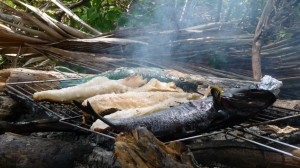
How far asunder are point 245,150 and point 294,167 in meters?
0.33

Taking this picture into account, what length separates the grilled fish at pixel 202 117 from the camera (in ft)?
8.39

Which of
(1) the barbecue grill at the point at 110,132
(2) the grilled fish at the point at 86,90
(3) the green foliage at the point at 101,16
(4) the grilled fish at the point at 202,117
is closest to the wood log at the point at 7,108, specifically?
(1) the barbecue grill at the point at 110,132

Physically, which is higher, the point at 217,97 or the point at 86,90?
the point at 217,97

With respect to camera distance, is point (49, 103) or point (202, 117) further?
point (49, 103)

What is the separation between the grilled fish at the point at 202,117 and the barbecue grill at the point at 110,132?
3.6 inches

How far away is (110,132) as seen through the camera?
110 inches

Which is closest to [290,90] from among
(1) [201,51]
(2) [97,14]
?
(1) [201,51]

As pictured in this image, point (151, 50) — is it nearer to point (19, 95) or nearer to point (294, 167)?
point (19, 95)

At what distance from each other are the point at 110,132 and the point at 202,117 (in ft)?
2.21

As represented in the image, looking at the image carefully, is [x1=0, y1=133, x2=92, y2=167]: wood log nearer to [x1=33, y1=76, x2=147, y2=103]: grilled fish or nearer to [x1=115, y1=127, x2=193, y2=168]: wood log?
[x1=33, y1=76, x2=147, y2=103]: grilled fish

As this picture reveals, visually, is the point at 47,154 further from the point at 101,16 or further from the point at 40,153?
the point at 101,16

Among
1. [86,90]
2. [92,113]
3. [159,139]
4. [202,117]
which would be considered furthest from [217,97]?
[86,90]

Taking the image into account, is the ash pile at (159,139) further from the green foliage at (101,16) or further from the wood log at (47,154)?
the green foliage at (101,16)

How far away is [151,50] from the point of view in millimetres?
6008
